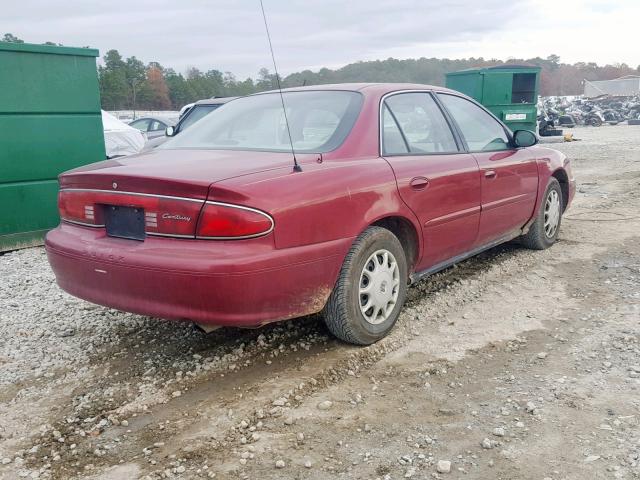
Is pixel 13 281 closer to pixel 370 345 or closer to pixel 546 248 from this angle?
pixel 370 345

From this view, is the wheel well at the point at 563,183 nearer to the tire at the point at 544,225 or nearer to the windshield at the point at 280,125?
the tire at the point at 544,225

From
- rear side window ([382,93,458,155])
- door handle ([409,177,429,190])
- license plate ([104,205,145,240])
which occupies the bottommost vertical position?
license plate ([104,205,145,240])

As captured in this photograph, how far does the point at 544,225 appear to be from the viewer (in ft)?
18.9

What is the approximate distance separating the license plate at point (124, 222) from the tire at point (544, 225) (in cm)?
386

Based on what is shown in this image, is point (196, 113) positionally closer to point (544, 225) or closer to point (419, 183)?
point (544, 225)

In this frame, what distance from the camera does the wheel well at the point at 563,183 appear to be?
19.7 feet

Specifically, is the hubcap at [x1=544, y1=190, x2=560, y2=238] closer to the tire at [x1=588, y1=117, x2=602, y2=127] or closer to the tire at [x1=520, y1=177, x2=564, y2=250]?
the tire at [x1=520, y1=177, x2=564, y2=250]

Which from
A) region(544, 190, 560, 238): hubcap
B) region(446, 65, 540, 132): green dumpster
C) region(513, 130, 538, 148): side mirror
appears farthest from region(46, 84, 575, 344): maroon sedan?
region(446, 65, 540, 132): green dumpster

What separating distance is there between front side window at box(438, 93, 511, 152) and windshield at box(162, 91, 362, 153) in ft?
3.65

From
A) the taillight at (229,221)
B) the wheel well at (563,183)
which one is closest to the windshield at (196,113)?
the wheel well at (563,183)

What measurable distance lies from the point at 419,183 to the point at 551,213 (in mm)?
2612

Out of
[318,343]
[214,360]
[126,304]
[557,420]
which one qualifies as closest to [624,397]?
[557,420]

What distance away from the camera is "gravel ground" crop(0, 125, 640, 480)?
2518 mm

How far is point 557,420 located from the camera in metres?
2.76
